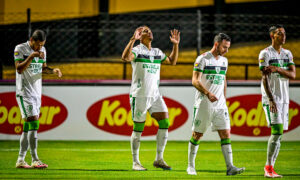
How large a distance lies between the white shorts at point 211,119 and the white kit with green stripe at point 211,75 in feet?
0.24

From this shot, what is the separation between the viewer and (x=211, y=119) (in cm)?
805

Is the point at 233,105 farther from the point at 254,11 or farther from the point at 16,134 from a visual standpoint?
the point at 254,11

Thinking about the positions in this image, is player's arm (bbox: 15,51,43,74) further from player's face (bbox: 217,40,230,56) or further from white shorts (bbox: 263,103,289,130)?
white shorts (bbox: 263,103,289,130)

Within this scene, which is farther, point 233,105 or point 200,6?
point 200,6

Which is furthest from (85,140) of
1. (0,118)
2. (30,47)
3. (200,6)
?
(200,6)

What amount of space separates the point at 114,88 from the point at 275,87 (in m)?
A: 5.02

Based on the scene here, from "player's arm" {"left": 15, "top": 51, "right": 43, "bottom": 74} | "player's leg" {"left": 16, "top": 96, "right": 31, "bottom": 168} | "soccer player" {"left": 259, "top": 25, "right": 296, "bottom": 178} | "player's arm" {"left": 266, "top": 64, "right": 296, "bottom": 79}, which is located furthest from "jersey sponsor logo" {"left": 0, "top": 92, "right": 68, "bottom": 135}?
"player's arm" {"left": 266, "top": 64, "right": 296, "bottom": 79}

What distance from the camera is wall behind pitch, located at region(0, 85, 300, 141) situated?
12.4m

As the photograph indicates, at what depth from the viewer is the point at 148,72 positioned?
345 inches

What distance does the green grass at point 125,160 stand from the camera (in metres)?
8.16

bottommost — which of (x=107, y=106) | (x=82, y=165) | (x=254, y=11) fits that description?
(x=82, y=165)

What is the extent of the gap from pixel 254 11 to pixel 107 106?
317 inches

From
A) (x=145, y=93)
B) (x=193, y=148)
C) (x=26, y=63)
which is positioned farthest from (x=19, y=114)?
(x=193, y=148)

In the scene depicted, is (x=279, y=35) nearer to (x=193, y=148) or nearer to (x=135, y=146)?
(x=193, y=148)
